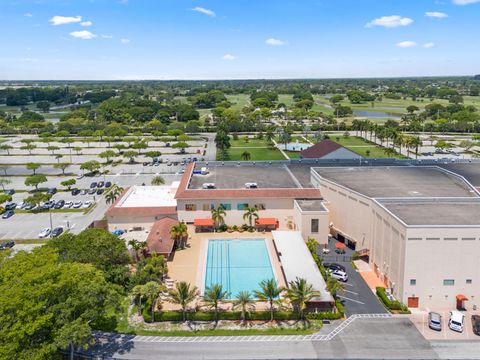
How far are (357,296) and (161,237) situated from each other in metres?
23.5

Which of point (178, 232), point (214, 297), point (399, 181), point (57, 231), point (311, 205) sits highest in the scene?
point (399, 181)

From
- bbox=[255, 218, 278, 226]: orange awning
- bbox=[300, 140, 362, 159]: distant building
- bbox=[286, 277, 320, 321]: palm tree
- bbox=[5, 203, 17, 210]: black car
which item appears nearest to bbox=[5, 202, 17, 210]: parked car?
bbox=[5, 203, 17, 210]: black car

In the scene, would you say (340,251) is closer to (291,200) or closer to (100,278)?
(291,200)

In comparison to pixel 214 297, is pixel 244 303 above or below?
below

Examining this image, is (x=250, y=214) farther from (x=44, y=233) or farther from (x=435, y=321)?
(x=44, y=233)

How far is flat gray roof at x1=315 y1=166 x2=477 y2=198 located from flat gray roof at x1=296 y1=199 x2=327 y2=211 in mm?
3974

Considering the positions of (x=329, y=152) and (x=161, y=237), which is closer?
(x=161, y=237)

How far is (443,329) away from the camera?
33.8 metres

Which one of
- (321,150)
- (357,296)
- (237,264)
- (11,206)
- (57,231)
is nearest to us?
(357,296)

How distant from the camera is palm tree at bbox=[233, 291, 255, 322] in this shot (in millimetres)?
34834

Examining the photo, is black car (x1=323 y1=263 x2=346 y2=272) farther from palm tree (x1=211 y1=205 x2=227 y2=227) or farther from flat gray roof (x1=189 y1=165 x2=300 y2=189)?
flat gray roof (x1=189 y1=165 x2=300 y2=189)

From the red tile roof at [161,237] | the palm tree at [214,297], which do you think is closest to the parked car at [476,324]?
the palm tree at [214,297]

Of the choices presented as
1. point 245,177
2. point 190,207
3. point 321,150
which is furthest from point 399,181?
point 321,150

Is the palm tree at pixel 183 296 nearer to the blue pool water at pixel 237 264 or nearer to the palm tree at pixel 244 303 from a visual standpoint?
the palm tree at pixel 244 303
